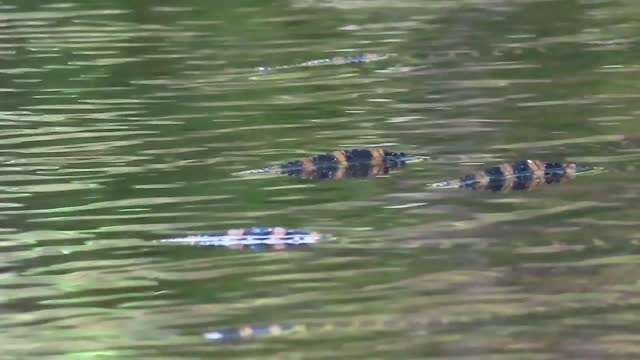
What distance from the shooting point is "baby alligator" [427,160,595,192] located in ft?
12.0

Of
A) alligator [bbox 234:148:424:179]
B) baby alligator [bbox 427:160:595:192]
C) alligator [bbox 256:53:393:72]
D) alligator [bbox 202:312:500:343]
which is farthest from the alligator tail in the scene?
alligator [bbox 256:53:393:72]

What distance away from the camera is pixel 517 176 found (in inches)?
147

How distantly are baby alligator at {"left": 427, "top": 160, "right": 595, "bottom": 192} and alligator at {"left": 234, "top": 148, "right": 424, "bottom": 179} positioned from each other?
260 mm

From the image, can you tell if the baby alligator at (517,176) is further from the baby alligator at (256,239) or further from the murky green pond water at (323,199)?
the baby alligator at (256,239)

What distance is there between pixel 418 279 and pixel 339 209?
1.98ft

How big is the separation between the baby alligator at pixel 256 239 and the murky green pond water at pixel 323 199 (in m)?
0.05

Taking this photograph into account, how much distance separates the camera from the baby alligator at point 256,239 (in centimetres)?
319

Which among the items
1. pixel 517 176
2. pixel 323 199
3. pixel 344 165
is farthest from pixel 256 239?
pixel 517 176

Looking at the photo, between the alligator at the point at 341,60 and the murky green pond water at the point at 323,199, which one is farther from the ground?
the murky green pond water at the point at 323,199

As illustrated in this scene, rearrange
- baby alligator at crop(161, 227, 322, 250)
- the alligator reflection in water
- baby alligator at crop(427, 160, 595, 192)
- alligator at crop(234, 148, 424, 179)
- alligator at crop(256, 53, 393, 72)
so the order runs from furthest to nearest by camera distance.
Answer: alligator at crop(256, 53, 393, 72)
alligator at crop(234, 148, 424, 179)
baby alligator at crop(427, 160, 595, 192)
baby alligator at crop(161, 227, 322, 250)
the alligator reflection in water

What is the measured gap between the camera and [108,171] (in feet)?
12.9

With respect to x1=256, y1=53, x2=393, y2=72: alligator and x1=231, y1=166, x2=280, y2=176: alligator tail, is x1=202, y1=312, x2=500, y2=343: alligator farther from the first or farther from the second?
x1=256, y1=53, x2=393, y2=72: alligator

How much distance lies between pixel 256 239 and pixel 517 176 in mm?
904

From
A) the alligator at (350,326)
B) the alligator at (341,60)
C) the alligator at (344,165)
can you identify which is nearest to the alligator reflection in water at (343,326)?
the alligator at (350,326)
